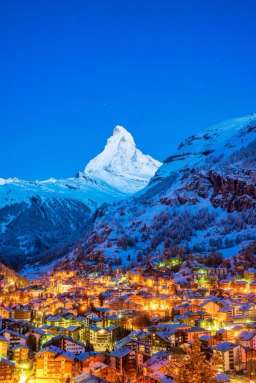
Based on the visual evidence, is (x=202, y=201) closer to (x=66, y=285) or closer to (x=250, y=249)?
(x=250, y=249)

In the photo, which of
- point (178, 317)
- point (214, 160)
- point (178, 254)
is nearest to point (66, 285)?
point (178, 254)

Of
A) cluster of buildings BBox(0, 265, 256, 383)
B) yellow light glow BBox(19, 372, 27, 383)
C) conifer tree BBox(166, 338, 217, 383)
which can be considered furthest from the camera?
cluster of buildings BBox(0, 265, 256, 383)

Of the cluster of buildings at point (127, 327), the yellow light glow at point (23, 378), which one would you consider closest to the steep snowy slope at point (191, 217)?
the cluster of buildings at point (127, 327)

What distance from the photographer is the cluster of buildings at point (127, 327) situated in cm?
3384

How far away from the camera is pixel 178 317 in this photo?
160 ft

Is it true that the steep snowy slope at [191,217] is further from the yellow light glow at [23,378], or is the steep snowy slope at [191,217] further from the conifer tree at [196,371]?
the conifer tree at [196,371]

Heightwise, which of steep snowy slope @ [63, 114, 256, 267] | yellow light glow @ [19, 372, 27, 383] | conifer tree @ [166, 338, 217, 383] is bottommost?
yellow light glow @ [19, 372, 27, 383]

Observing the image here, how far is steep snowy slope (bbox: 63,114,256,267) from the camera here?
309 feet

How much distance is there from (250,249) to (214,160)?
55.3 metres

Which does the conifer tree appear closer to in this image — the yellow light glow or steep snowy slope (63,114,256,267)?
the yellow light glow

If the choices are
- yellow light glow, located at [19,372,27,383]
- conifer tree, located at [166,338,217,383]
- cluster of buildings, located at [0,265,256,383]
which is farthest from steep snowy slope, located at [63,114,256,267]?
conifer tree, located at [166,338,217,383]

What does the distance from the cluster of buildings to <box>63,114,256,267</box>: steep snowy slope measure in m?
14.8

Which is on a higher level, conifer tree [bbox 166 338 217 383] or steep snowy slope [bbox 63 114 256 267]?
steep snowy slope [bbox 63 114 256 267]

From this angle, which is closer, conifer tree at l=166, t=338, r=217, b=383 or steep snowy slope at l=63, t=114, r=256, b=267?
conifer tree at l=166, t=338, r=217, b=383
